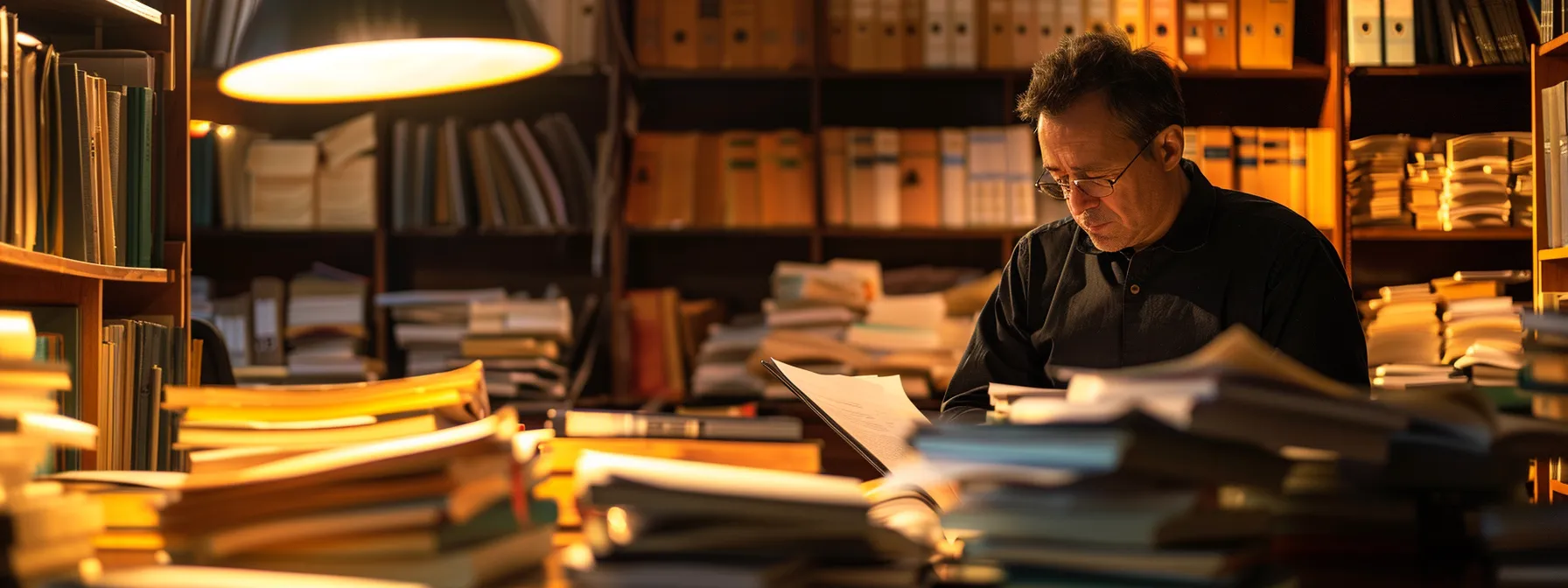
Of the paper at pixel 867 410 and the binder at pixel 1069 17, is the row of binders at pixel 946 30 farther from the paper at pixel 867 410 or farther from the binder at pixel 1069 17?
the paper at pixel 867 410

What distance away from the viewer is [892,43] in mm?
3957

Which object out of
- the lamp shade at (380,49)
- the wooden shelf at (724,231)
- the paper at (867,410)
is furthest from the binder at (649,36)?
the paper at (867,410)

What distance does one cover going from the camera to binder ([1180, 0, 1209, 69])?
3.92m

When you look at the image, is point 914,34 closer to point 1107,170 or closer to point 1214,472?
point 1107,170

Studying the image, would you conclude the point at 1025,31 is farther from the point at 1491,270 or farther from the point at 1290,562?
the point at 1290,562

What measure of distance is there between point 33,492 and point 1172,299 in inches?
61.6

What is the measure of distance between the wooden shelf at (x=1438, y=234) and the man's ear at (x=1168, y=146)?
7.14ft

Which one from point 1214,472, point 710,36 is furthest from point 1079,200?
point 710,36

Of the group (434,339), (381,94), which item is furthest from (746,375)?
(381,94)

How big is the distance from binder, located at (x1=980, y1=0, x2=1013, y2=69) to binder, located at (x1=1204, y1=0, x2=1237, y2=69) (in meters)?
0.59

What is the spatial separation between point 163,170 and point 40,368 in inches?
41.5

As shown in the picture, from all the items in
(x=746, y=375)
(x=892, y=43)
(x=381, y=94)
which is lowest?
(x=746, y=375)

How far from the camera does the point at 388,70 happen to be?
2436 millimetres

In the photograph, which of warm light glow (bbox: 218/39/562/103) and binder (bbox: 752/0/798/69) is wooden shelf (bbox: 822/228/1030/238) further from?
warm light glow (bbox: 218/39/562/103)
